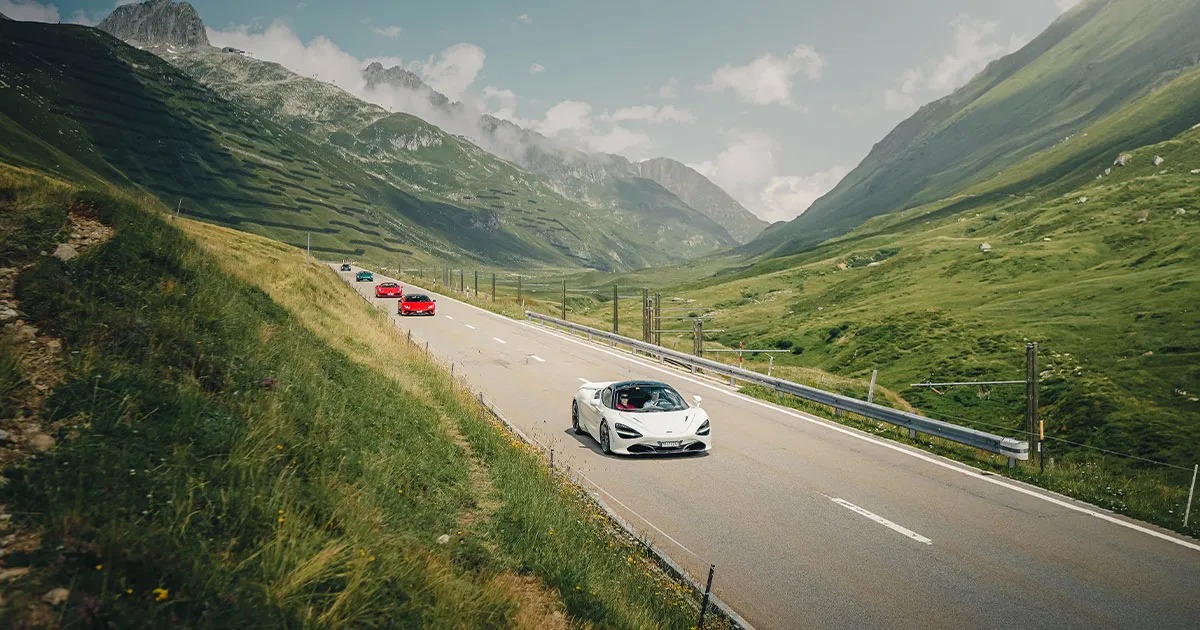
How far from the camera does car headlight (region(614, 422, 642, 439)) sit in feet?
38.4

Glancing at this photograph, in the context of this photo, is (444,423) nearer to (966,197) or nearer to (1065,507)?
(1065,507)

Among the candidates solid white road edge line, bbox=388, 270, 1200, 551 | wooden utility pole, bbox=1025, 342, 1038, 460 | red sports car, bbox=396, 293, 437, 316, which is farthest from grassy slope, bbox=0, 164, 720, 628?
red sports car, bbox=396, 293, 437, 316

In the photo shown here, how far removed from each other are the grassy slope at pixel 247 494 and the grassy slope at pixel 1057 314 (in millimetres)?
14868

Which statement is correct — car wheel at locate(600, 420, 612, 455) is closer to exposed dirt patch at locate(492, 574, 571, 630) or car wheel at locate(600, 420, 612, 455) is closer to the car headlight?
the car headlight

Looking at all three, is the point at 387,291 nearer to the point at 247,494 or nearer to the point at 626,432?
the point at 626,432

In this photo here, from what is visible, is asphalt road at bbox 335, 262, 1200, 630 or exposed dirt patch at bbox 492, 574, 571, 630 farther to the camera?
asphalt road at bbox 335, 262, 1200, 630

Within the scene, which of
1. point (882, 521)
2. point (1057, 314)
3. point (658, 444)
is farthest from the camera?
point (1057, 314)

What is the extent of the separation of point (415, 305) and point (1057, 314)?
44196 mm

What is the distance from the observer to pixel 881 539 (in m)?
7.85

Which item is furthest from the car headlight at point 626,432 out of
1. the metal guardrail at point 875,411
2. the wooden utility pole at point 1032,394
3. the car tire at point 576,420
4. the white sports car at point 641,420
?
the wooden utility pole at point 1032,394

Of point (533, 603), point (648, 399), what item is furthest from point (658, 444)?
point (533, 603)

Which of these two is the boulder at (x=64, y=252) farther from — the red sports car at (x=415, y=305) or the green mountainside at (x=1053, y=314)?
the red sports car at (x=415, y=305)

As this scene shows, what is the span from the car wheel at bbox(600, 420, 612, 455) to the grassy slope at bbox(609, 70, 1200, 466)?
36.1 feet

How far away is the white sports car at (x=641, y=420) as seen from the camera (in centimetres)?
1170
